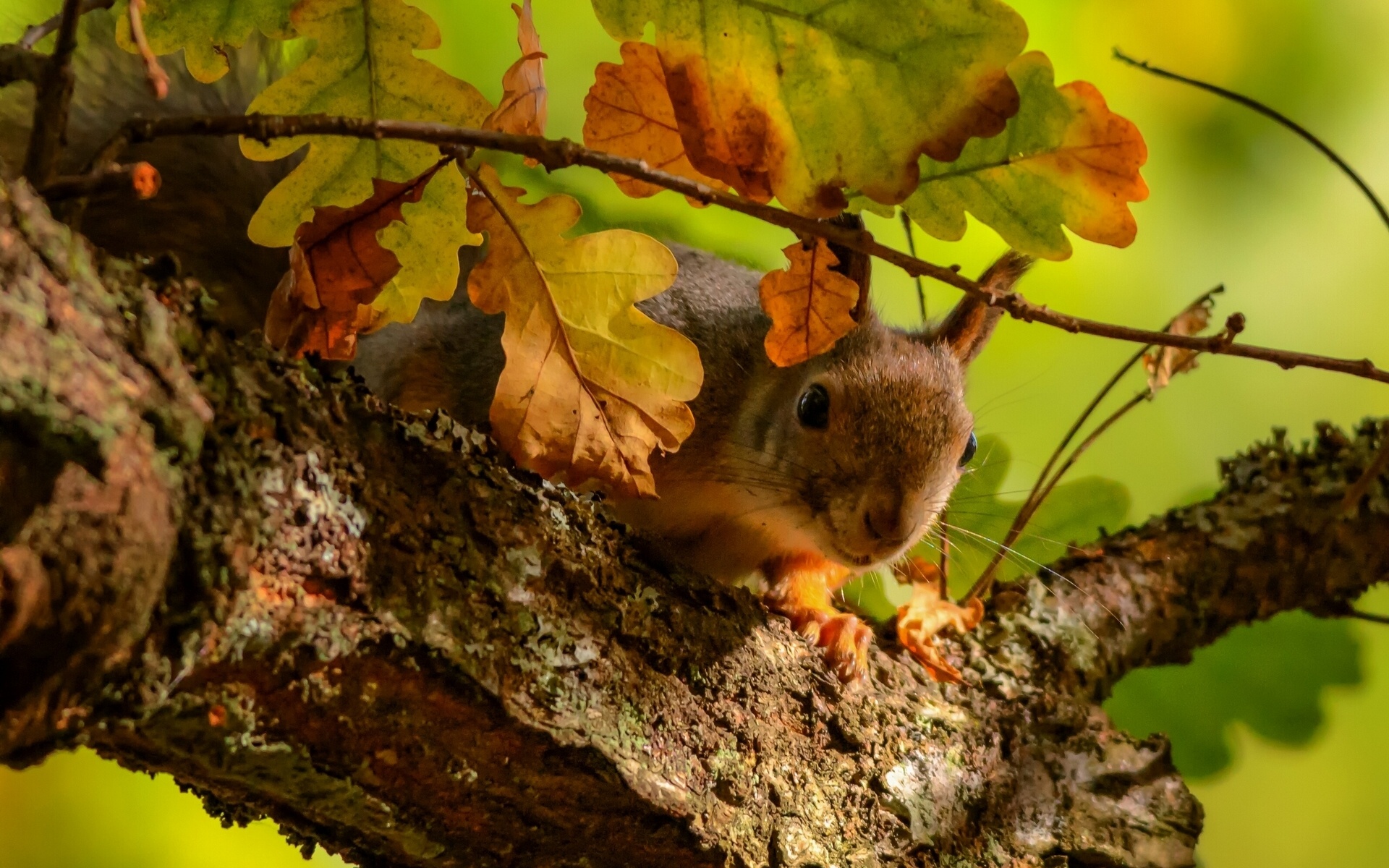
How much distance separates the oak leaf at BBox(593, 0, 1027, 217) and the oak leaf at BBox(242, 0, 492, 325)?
206 mm

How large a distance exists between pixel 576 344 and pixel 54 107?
0.43 meters

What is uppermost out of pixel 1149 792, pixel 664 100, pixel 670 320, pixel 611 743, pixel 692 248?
pixel 692 248

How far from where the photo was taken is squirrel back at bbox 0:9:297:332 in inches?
59.8

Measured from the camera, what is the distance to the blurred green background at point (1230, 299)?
2.12m

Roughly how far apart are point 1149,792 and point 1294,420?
122cm

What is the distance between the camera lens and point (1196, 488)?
220 cm

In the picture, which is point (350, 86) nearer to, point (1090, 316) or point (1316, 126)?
point (1090, 316)

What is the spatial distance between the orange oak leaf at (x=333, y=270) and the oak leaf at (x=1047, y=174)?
0.46m

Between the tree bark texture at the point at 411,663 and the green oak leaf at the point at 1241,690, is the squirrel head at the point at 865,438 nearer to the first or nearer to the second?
the tree bark texture at the point at 411,663

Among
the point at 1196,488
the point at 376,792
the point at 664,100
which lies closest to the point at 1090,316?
the point at 1196,488

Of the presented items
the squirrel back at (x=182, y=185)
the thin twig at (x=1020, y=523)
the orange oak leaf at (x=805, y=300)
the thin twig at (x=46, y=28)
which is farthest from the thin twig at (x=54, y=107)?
the thin twig at (x=1020, y=523)

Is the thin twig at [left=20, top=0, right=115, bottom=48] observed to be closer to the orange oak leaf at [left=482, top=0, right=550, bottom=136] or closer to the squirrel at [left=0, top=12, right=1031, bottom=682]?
the orange oak leaf at [left=482, top=0, right=550, bottom=136]

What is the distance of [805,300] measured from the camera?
1000 millimetres

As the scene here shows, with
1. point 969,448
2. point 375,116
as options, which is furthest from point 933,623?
point 375,116
